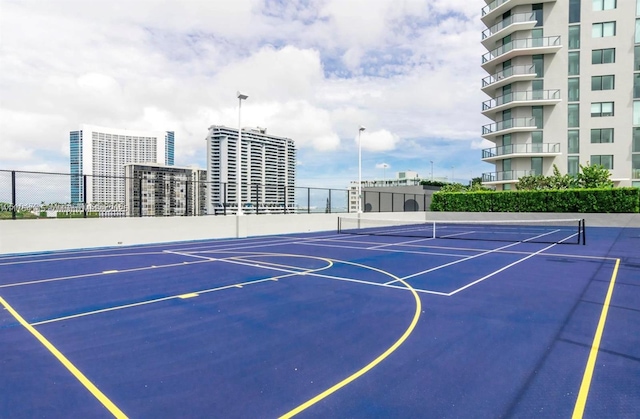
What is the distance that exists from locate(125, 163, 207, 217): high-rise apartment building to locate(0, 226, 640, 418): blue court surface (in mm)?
7848

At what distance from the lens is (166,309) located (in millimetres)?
6938

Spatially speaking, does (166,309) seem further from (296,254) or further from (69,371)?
(296,254)

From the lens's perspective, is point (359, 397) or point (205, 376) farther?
point (205, 376)

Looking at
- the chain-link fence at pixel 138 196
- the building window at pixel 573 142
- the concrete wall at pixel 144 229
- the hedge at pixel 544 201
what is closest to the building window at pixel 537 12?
the building window at pixel 573 142

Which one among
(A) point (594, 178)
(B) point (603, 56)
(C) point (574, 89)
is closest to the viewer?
(A) point (594, 178)

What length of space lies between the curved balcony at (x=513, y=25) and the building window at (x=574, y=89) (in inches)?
312

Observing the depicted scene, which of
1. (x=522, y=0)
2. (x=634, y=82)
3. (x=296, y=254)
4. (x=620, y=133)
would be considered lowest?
(x=296, y=254)

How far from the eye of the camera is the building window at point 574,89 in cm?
4256

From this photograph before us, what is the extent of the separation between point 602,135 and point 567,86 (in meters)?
6.88

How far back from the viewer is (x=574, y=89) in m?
42.8

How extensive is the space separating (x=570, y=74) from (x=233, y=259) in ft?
155

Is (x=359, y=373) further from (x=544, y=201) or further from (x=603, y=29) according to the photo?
(x=603, y=29)

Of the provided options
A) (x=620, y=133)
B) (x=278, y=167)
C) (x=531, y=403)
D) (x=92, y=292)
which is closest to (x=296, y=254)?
(x=92, y=292)

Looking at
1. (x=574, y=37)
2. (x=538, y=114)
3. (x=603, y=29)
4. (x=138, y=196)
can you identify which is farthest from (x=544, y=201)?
(x=138, y=196)
